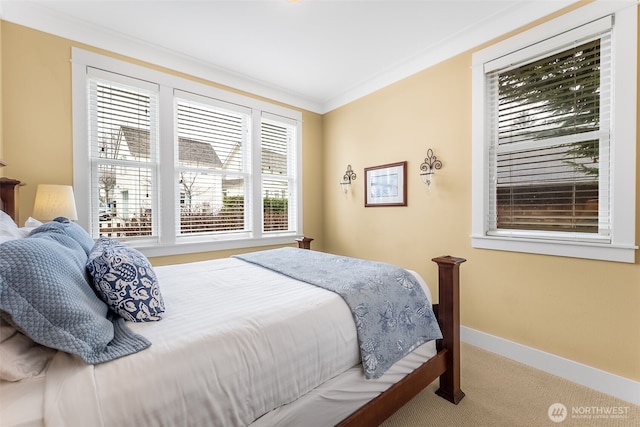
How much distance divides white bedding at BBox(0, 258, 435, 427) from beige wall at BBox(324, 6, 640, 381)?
1194 millimetres

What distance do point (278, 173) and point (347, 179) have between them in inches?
36.8

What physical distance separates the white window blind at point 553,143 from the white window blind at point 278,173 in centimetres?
237

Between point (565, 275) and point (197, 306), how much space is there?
8.05ft

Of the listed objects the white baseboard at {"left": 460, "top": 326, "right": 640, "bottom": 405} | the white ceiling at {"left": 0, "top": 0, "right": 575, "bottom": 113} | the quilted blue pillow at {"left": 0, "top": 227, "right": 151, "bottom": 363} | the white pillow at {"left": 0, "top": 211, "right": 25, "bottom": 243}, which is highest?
the white ceiling at {"left": 0, "top": 0, "right": 575, "bottom": 113}

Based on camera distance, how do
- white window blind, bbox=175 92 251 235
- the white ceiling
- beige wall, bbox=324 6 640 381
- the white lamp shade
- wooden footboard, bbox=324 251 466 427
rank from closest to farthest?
wooden footboard, bbox=324 251 466 427
beige wall, bbox=324 6 640 381
the white lamp shade
the white ceiling
white window blind, bbox=175 92 251 235

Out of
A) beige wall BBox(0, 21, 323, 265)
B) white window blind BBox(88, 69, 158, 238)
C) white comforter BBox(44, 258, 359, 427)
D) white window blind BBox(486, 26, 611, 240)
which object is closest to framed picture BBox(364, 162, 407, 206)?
white window blind BBox(486, 26, 611, 240)

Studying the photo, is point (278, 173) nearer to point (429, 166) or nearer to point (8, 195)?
point (429, 166)

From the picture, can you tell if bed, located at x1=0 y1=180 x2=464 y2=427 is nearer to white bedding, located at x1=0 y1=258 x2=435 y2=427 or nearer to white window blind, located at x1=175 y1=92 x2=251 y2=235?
white bedding, located at x1=0 y1=258 x2=435 y2=427

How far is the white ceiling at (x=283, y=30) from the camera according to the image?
2.11 metres

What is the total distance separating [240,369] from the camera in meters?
0.98

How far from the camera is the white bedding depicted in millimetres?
761

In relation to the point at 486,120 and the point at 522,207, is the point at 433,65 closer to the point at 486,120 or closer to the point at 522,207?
the point at 486,120

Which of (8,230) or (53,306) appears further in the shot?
(8,230)

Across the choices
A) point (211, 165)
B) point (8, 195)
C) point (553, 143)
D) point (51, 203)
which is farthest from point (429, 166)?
point (8, 195)
